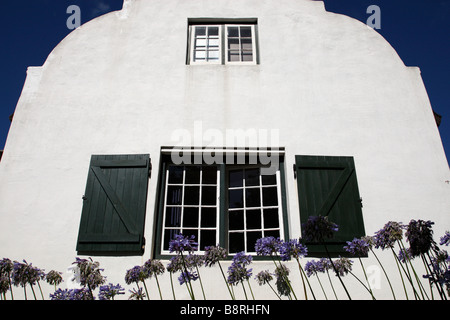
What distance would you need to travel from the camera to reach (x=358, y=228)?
4.31 metres

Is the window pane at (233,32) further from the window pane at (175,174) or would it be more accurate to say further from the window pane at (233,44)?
the window pane at (175,174)

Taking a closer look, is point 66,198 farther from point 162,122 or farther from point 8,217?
point 162,122

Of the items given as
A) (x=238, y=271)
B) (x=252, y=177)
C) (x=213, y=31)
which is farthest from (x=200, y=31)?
(x=238, y=271)

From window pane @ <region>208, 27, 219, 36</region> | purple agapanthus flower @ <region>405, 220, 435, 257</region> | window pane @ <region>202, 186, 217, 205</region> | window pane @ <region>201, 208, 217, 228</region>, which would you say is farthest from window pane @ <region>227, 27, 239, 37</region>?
purple agapanthus flower @ <region>405, 220, 435, 257</region>

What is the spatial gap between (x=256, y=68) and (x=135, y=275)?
3925 millimetres

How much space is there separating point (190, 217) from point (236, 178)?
3.14 ft

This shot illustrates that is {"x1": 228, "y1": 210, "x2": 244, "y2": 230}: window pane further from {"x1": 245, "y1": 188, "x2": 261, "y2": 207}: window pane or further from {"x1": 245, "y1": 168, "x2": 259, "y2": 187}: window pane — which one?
{"x1": 245, "y1": 168, "x2": 259, "y2": 187}: window pane

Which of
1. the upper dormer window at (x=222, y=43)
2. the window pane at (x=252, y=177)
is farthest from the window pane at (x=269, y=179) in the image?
the upper dormer window at (x=222, y=43)

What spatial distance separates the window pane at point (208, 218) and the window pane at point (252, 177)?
0.68 meters

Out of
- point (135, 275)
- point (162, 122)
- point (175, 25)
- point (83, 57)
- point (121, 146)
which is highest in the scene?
point (175, 25)

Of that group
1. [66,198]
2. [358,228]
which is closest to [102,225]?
[66,198]

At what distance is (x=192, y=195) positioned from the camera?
4.77 m
